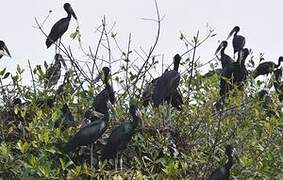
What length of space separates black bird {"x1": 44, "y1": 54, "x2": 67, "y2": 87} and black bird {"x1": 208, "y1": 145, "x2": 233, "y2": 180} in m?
1.92

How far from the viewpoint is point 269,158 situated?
264 inches

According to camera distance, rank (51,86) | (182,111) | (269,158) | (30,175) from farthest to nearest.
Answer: (51,86)
(182,111)
(269,158)
(30,175)

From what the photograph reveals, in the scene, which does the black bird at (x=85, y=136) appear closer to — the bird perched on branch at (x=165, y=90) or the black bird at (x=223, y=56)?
the bird perched on branch at (x=165, y=90)

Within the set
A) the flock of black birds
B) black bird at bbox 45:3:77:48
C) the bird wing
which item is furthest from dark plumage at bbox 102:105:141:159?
the bird wing

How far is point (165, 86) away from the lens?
799cm

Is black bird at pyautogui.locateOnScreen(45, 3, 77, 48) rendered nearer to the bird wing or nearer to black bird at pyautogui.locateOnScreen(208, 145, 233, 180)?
the bird wing

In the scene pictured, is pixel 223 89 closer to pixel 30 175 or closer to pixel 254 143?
pixel 254 143

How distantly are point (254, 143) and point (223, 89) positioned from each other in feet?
5.13

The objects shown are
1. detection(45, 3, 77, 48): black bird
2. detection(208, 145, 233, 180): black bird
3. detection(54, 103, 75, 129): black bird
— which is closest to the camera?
detection(208, 145, 233, 180): black bird

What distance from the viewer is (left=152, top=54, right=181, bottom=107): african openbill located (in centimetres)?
788

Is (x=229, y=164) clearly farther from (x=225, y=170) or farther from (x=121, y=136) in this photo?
(x=121, y=136)

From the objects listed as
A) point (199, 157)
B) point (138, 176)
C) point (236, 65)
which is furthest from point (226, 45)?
point (138, 176)

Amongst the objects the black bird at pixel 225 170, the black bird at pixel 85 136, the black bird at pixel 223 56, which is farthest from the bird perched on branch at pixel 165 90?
the black bird at pixel 223 56

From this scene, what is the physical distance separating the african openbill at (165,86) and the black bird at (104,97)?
40cm
